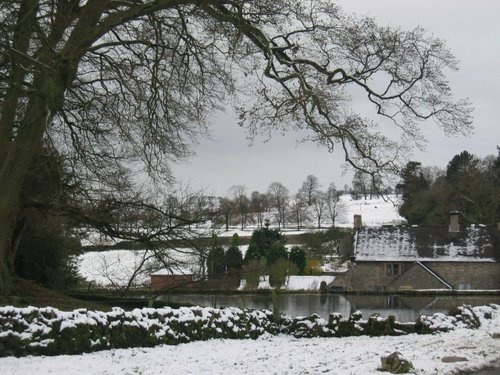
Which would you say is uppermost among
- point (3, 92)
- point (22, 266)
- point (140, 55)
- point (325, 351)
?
point (140, 55)

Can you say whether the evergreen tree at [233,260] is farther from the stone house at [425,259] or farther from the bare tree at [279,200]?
the bare tree at [279,200]

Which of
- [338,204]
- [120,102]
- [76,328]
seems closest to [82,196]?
[120,102]

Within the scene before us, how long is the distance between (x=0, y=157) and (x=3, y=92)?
3117 mm

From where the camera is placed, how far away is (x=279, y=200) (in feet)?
376

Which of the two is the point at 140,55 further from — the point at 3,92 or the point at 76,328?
the point at 76,328

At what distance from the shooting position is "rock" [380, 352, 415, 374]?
9217 millimetres

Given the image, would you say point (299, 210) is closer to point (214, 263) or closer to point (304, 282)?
point (304, 282)

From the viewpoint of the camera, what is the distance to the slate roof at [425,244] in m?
53.3

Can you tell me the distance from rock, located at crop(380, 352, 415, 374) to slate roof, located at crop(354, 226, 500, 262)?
44996 mm

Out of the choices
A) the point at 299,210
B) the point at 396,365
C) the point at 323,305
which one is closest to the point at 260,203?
the point at 299,210

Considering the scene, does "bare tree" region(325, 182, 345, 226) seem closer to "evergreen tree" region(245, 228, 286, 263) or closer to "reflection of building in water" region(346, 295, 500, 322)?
"evergreen tree" region(245, 228, 286, 263)

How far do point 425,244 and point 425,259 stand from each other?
1671 millimetres

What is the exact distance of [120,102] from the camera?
59.8 ft

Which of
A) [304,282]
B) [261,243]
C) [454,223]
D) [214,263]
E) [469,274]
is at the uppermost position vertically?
[454,223]
